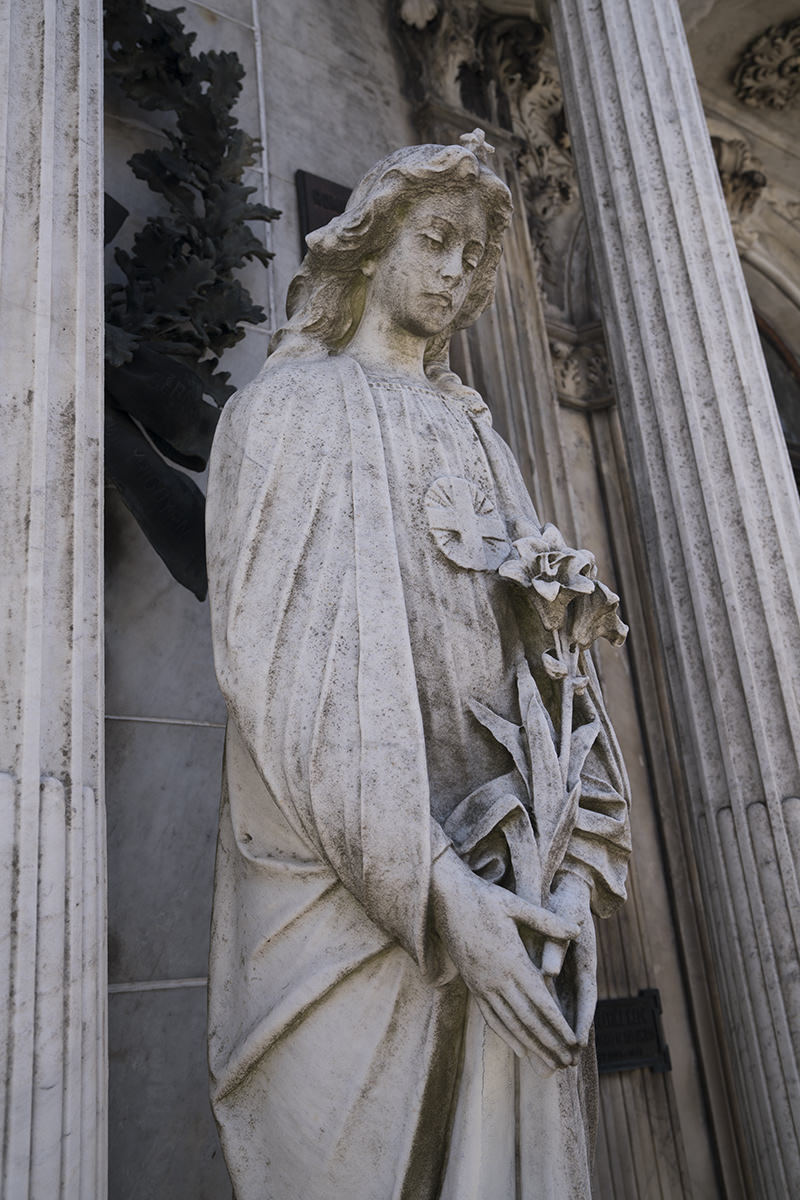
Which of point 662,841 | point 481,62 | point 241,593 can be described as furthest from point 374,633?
point 481,62

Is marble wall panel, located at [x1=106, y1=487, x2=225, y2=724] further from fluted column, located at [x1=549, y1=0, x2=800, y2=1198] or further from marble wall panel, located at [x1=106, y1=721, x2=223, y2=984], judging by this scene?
fluted column, located at [x1=549, y1=0, x2=800, y2=1198]

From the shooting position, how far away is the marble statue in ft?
5.26

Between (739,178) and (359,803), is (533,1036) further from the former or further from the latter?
(739,178)

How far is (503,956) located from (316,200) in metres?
3.21

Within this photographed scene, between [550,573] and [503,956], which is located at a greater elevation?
[550,573]

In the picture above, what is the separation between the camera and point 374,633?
5.84 ft

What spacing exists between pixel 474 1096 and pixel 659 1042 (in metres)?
2.71

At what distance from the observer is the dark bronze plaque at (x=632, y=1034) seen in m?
3.90

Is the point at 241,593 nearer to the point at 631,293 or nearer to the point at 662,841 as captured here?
the point at 631,293

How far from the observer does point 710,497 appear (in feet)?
10.2

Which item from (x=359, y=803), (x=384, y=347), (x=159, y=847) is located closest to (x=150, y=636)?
(x=159, y=847)

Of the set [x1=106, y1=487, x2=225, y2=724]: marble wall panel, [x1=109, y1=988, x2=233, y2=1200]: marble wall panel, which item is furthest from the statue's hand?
[x1=106, y1=487, x2=225, y2=724]: marble wall panel

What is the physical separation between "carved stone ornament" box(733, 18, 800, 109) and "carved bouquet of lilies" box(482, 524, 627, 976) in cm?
526

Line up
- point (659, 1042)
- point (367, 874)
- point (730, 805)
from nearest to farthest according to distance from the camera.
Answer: point (367, 874)
point (730, 805)
point (659, 1042)
